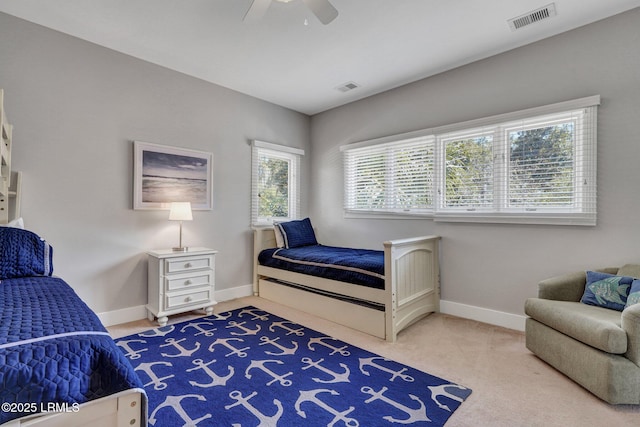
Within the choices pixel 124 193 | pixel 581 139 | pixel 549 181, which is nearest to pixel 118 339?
pixel 124 193

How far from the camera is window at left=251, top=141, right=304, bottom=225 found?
4.07 meters

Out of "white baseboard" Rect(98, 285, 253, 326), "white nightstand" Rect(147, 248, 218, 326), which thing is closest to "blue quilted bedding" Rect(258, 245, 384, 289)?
"white nightstand" Rect(147, 248, 218, 326)

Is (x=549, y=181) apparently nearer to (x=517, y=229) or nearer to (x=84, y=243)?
(x=517, y=229)

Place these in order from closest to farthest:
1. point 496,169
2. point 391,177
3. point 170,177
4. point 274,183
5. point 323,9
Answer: point 323,9 → point 496,169 → point 170,177 → point 391,177 → point 274,183

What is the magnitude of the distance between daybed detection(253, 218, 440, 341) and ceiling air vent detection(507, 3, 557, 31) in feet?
6.46

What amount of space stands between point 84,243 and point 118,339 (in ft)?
3.04

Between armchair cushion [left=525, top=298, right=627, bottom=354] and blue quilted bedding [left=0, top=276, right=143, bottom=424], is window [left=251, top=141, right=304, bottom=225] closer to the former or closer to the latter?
blue quilted bedding [left=0, top=276, right=143, bottom=424]

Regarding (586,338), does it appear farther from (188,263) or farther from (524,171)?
(188,263)

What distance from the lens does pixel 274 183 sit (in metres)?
4.36

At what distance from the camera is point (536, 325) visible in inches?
88.3

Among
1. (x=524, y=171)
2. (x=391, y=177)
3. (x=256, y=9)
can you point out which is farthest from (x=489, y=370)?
(x=256, y=9)

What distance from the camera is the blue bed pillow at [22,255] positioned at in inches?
78.0

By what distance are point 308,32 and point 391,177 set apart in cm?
193

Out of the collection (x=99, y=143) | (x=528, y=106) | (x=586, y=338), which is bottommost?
(x=586, y=338)
